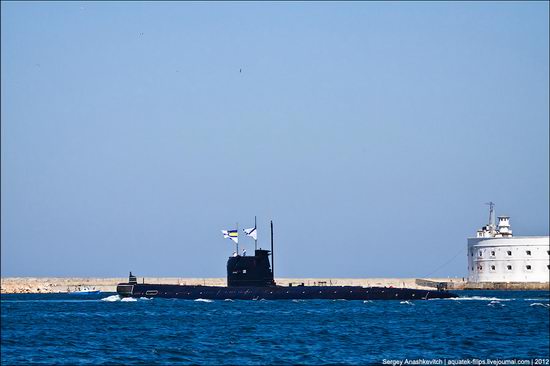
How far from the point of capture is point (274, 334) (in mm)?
57656

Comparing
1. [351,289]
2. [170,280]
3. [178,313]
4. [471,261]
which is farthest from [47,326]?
[170,280]

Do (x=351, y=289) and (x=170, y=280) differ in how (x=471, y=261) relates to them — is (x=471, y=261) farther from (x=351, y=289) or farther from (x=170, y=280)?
(x=170, y=280)

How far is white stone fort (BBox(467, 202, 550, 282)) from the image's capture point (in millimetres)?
127750

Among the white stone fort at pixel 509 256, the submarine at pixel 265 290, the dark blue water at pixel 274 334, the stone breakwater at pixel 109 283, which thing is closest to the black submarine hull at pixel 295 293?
the submarine at pixel 265 290

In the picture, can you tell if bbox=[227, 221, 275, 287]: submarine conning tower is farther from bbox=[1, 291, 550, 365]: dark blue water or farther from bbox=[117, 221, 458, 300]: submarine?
bbox=[1, 291, 550, 365]: dark blue water

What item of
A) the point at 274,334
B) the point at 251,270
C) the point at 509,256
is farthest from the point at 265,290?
the point at 509,256

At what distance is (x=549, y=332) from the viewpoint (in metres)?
57.2

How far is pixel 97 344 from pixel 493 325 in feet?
84.7

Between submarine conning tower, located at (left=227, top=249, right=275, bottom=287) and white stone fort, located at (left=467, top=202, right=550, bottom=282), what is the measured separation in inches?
1657

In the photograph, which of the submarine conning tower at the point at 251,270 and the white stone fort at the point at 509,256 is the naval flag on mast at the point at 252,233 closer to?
the submarine conning tower at the point at 251,270

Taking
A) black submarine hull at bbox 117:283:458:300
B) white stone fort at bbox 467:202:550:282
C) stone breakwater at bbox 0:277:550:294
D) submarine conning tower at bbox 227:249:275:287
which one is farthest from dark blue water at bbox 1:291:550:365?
stone breakwater at bbox 0:277:550:294

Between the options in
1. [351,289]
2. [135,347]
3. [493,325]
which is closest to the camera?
[135,347]

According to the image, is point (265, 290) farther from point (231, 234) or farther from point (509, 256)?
point (509, 256)

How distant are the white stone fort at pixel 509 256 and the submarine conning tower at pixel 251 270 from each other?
4210cm
